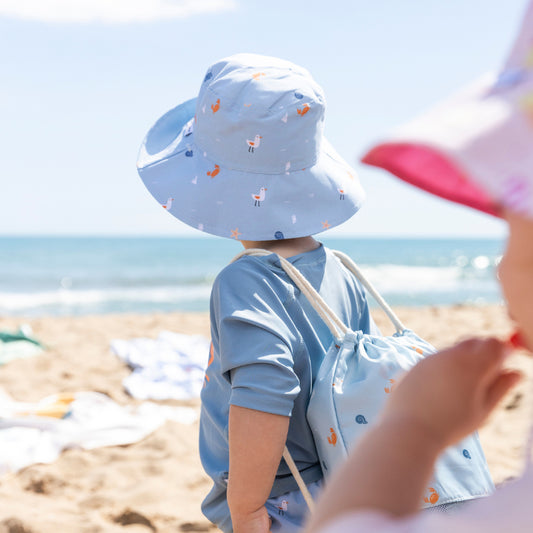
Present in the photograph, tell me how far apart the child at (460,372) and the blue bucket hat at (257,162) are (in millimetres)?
705

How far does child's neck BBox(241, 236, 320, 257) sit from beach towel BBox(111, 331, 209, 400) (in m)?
2.96

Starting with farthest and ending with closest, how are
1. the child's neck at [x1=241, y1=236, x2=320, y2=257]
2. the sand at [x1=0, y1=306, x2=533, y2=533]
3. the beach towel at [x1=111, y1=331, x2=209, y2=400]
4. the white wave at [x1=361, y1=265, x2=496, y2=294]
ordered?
1. the white wave at [x1=361, y1=265, x2=496, y2=294]
2. the beach towel at [x1=111, y1=331, x2=209, y2=400]
3. the sand at [x1=0, y1=306, x2=533, y2=533]
4. the child's neck at [x1=241, y1=236, x2=320, y2=257]

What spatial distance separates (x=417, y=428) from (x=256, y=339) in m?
0.63

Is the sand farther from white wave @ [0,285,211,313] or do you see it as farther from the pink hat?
white wave @ [0,285,211,313]

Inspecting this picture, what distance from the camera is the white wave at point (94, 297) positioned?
13027 millimetres

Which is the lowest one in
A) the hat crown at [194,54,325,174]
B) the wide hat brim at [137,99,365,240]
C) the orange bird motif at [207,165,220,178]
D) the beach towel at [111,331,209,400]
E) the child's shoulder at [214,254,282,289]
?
the beach towel at [111,331,209,400]

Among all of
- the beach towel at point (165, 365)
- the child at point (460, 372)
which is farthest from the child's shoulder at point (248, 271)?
the beach towel at point (165, 365)

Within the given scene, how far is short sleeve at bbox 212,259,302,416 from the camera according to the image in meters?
1.29

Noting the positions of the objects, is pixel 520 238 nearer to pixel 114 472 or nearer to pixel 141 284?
pixel 114 472

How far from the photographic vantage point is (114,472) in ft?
10.2

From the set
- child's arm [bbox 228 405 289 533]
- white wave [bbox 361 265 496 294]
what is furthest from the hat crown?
white wave [bbox 361 265 496 294]

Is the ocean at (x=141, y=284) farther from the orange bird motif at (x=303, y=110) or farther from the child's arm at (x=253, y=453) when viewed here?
the child's arm at (x=253, y=453)

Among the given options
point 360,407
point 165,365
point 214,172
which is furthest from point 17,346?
point 360,407

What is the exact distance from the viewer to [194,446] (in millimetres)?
3449
